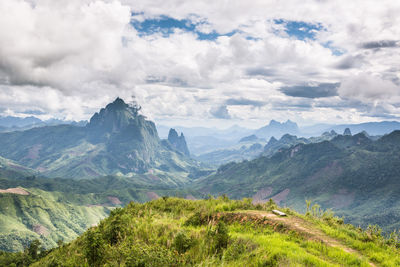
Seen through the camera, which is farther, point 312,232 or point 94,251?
point 312,232

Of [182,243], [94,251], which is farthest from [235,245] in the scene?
[94,251]

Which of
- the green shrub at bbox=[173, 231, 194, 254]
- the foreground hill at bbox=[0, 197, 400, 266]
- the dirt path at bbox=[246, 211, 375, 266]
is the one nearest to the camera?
the foreground hill at bbox=[0, 197, 400, 266]

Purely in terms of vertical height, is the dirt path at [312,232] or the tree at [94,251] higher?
the tree at [94,251]

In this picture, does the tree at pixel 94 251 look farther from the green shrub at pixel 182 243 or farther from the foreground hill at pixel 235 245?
the green shrub at pixel 182 243

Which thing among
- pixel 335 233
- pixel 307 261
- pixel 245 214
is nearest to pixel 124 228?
pixel 245 214

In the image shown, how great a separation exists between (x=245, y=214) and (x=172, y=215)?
574 cm

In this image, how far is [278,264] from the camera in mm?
8258

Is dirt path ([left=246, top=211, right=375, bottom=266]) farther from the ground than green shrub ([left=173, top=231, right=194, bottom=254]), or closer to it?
closer to it

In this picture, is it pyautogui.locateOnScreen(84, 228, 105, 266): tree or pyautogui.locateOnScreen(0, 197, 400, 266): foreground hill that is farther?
pyautogui.locateOnScreen(84, 228, 105, 266): tree

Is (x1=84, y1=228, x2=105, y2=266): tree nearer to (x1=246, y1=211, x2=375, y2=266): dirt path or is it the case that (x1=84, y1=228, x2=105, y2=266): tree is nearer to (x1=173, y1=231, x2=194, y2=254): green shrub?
(x1=173, y1=231, x2=194, y2=254): green shrub

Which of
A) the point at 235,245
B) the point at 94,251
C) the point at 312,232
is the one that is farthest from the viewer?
the point at 312,232

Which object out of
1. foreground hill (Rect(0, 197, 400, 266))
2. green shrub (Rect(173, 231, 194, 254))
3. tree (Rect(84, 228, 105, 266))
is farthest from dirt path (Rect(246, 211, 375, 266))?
tree (Rect(84, 228, 105, 266))

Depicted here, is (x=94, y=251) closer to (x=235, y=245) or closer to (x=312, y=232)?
(x=235, y=245)

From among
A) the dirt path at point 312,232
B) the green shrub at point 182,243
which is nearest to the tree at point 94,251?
the green shrub at point 182,243
